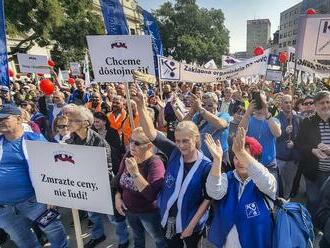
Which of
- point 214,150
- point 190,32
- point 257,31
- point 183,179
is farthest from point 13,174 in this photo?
point 257,31

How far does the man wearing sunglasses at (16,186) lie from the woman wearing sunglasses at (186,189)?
1.28 meters

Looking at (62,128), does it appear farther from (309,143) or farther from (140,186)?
(309,143)

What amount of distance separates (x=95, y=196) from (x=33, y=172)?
0.65 meters

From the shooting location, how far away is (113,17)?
552 cm

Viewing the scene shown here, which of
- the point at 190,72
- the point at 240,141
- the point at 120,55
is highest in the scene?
the point at 120,55

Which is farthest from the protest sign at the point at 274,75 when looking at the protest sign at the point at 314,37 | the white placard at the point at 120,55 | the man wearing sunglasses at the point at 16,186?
the man wearing sunglasses at the point at 16,186

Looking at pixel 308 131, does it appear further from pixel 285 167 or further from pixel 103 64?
pixel 103 64

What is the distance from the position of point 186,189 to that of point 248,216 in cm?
59

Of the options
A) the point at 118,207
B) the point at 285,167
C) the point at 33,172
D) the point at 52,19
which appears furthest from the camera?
the point at 52,19

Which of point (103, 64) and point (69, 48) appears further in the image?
point (69, 48)

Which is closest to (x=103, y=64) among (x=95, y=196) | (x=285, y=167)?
(x=95, y=196)

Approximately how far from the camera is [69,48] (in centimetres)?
3067

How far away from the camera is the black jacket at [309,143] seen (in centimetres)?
375

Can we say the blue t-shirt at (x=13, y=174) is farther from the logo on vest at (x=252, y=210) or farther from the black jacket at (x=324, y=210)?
the black jacket at (x=324, y=210)
